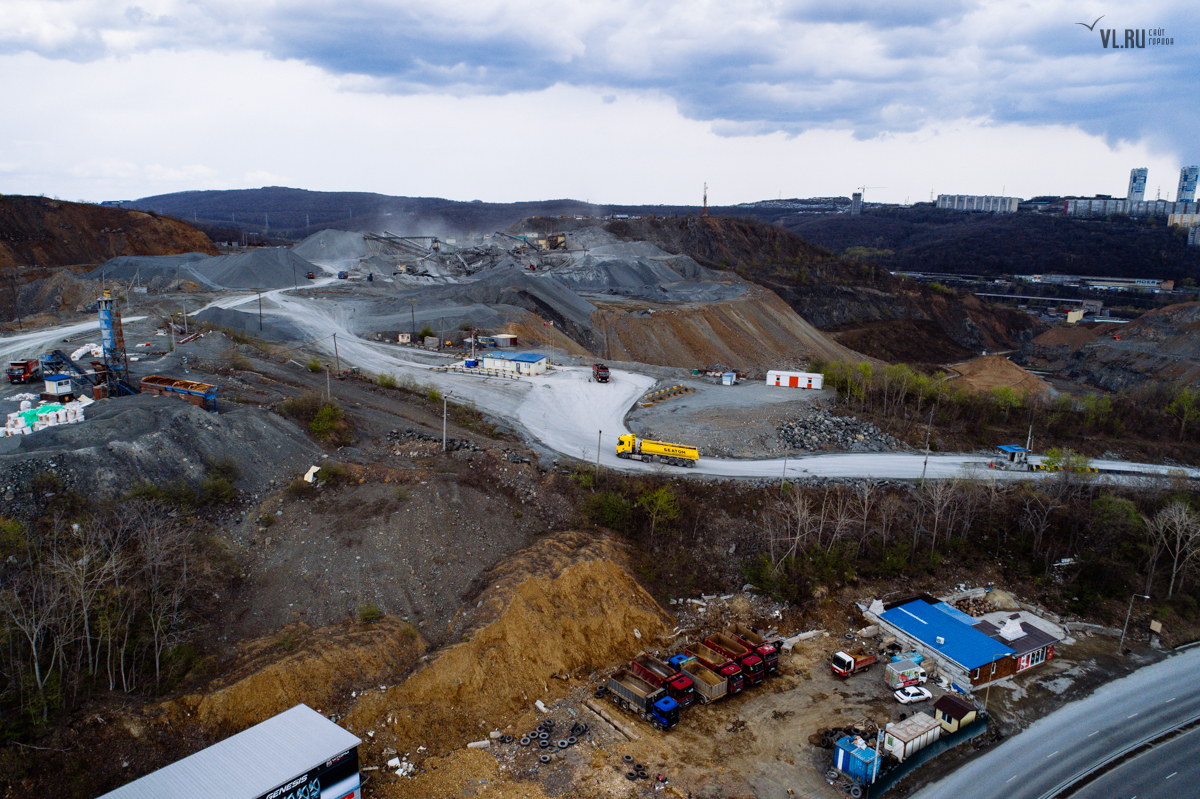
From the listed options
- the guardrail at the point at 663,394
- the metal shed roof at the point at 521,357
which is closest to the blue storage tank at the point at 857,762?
the guardrail at the point at 663,394

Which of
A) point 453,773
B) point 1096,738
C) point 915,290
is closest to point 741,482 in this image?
point 1096,738

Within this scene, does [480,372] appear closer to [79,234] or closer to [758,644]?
[758,644]

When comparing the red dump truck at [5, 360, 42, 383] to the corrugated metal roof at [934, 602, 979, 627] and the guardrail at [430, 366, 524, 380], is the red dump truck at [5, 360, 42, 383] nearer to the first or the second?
the guardrail at [430, 366, 524, 380]

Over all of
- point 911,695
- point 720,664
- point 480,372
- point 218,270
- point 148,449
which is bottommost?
point 911,695

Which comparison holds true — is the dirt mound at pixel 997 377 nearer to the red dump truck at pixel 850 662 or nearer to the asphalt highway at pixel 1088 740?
the asphalt highway at pixel 1088 740

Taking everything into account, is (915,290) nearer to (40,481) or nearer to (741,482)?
(741,482)

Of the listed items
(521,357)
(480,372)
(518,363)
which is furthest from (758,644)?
(480,372)
